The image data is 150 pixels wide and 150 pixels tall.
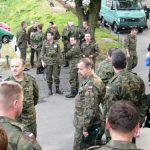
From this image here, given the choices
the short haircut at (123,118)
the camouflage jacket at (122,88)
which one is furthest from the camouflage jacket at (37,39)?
the short haircut at (123,118)

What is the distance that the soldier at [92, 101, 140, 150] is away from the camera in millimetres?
3814

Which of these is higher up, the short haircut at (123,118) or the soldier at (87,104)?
the short haircut at (123,118)

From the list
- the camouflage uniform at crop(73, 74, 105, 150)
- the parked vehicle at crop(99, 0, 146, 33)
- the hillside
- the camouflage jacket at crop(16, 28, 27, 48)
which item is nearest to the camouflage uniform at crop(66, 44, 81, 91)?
the camouflage jacket at crop(16, 28, 27, 48)

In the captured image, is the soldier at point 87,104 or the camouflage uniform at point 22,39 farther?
the camouflage uniform at point 22,39

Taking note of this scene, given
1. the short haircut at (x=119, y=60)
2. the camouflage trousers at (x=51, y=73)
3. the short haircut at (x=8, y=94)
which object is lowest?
the camouflage trousers at (x=51, y=73)

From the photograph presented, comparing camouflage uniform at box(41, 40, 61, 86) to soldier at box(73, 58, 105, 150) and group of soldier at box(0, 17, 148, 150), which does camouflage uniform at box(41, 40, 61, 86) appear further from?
soldier at box(73, 58, 105, 150)

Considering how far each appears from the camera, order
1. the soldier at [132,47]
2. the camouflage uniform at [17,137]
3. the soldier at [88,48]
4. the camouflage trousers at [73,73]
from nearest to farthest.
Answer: the camouflage uniform at [17,137] → the camouflage trousers at [73,73] → the soldier at [88,48] → the soldier at [132,47]

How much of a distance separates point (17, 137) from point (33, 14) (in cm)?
2683

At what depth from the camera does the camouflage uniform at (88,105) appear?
7508 millimetres

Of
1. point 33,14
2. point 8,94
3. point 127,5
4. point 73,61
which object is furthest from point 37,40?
point 33,14

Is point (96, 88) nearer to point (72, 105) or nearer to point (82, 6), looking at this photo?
point (72, 105)

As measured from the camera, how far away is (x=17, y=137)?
4.51 meters

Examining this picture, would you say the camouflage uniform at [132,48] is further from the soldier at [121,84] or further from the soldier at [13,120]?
the soldier at [13,120]

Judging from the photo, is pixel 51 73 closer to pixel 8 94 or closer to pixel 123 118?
pixel 8 94
